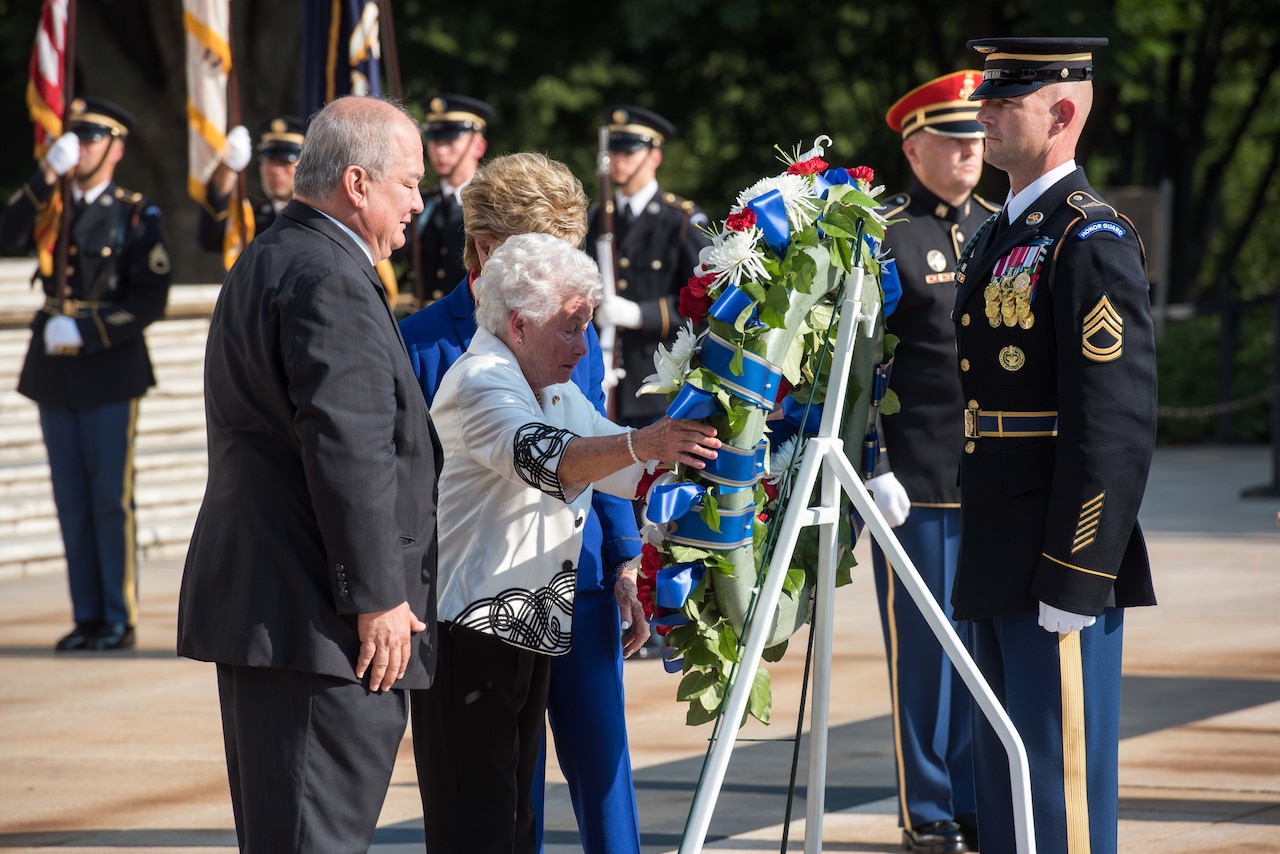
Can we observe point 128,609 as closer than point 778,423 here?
No

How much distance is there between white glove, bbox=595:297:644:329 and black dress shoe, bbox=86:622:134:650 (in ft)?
8.56

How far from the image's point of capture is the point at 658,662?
7.54 m

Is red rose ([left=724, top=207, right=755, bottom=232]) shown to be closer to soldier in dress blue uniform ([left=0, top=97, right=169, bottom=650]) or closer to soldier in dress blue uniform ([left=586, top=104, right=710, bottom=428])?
soldier in dress blue uniform ([left=586, top=104, right=710, bottom=428])

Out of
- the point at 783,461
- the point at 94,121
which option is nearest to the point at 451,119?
the point at 94,121

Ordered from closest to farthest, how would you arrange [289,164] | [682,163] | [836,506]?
1. [836,506]
2. [289,164]
3. [682,163]

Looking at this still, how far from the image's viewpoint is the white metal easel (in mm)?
3164

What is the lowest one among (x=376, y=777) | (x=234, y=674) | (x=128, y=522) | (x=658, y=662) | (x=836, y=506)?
(x=658, y=662)

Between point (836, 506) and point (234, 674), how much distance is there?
1165 millimetres

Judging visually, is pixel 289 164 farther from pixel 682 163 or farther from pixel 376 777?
pixel 682 163

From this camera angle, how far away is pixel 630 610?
3.71m

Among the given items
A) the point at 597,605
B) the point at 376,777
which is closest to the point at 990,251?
the point at 597,605

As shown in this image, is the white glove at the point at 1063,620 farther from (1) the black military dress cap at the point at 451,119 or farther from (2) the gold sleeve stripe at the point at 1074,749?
(1) the black military dress cap at the point at 451,119

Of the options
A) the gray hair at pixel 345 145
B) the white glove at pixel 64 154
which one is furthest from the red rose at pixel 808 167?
the white glove at pixel 64 154

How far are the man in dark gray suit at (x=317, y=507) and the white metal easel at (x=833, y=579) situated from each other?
0.59 m
